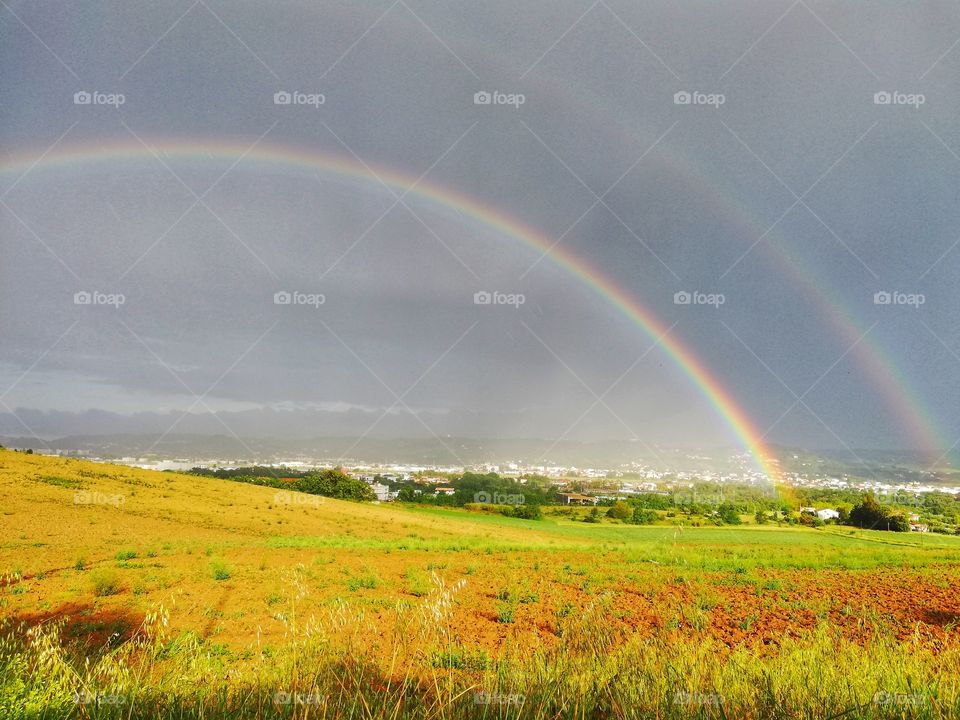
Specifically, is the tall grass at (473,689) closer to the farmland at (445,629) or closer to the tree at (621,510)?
the farmland at (445,629)

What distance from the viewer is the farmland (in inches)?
125

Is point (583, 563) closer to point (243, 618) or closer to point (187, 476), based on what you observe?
point (243, 618)

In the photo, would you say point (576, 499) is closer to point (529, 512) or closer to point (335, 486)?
point (529, 512)

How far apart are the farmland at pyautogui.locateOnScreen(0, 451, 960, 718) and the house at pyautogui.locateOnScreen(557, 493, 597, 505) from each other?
23692 mm

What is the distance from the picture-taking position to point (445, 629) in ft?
12.1

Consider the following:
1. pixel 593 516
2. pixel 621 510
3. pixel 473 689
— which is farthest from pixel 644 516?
pixel 473 689

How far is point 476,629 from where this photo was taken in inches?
297

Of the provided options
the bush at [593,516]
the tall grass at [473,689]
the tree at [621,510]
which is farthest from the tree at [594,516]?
the tall grass at [473,689]

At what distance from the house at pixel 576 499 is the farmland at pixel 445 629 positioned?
23.7 meters

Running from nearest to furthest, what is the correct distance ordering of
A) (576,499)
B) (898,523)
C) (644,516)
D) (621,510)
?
(898,523), (644,516), (621,510), (576,499)

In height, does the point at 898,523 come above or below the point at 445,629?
below

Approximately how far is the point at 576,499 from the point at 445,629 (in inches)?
1799

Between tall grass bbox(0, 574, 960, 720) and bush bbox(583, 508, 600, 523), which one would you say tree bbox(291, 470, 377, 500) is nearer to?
bush bbox(583, 508, 600, 523)

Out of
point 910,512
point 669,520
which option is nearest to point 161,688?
point 910,512
